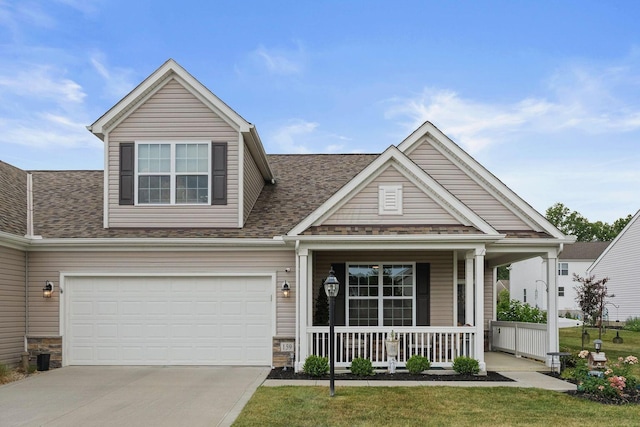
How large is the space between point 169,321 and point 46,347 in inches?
115

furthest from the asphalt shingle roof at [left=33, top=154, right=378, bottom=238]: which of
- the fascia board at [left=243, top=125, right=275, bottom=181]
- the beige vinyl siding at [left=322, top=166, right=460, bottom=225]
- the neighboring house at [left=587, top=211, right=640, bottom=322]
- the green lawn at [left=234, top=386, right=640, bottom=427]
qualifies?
the neighboring house at [left=587, top=211, right=640, bottom=322]

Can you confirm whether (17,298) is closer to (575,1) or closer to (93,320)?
(93,320)

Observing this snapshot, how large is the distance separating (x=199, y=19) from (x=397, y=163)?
8018 millimetres

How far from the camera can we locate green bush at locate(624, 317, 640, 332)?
2966 centimetres

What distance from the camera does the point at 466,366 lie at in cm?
1220

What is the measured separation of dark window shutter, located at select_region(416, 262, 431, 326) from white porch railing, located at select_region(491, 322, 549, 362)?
2.55 metres

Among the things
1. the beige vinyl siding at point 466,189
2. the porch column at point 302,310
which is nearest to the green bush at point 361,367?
the porch column at point 302,310

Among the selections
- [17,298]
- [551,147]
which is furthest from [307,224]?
[551,147]

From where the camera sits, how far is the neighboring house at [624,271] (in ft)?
109

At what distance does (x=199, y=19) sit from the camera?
17031mm

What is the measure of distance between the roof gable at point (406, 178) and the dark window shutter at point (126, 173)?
4.73 meters

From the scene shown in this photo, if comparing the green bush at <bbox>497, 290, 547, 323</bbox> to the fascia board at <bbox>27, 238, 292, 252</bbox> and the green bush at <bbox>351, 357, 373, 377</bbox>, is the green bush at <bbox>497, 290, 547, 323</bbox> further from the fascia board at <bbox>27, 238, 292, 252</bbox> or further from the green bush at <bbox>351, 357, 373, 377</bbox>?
the fascia board at <bbox>27, 238, 292, 252</bbox>

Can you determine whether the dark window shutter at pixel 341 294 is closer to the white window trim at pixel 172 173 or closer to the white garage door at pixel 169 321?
the white garage door at pixel 169 321

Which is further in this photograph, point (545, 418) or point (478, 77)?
point (478, 77)
